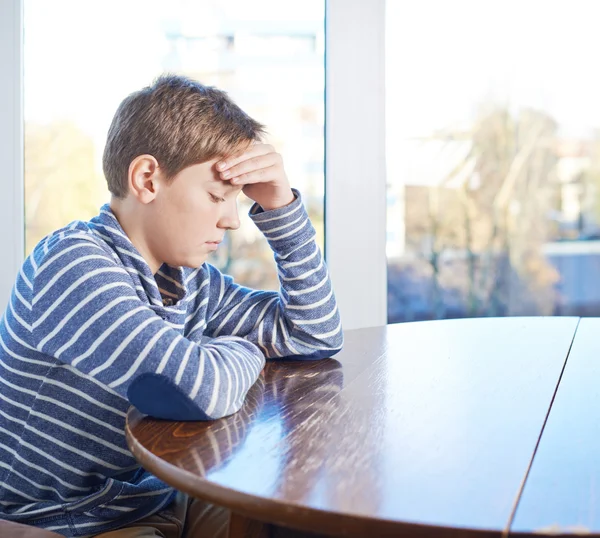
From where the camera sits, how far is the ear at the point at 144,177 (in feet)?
3.70

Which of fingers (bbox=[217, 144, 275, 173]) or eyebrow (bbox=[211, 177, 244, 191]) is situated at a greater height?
fingers (bbox=[217, 144, 275, 173])

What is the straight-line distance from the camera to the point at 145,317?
898 mm

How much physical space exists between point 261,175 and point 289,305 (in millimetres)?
213

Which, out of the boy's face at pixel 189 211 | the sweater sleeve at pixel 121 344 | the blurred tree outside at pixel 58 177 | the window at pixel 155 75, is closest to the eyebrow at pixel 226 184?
the boy's face at pixel 189 211

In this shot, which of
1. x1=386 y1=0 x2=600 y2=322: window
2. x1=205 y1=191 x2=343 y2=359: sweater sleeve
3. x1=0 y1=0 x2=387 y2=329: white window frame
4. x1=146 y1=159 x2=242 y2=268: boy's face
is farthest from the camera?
x1=386 y1=0 x2=600 y2=322: window

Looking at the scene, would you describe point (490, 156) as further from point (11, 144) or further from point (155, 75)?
point (11, 144)

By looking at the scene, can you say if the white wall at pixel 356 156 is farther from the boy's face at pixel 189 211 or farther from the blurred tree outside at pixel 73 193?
the boy's face at pixel 189 211

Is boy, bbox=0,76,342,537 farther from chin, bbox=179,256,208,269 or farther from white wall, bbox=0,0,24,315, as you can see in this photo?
white wall, bbox=0,0,24,315

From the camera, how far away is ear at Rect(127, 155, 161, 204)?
3.70 feet

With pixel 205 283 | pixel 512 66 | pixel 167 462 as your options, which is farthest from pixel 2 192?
pixel 167 462

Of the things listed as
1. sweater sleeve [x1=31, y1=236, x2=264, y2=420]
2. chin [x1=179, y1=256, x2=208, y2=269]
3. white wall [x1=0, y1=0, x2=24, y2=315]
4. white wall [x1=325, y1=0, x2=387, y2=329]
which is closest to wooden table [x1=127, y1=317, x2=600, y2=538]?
sweater sleeve [x1=31, y1=236, x2=264, y2=420]

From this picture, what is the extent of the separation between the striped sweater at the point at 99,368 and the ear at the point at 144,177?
0.19 feet

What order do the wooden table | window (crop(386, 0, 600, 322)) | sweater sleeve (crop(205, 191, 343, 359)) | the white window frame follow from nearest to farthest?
the wooden table → sweater sleeve (crop(205, 191, 343, 359)) → the white window frame → window (crop(386, 0, 600, 322))

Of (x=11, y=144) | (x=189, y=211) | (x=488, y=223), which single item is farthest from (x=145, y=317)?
(x=488, y=223)
